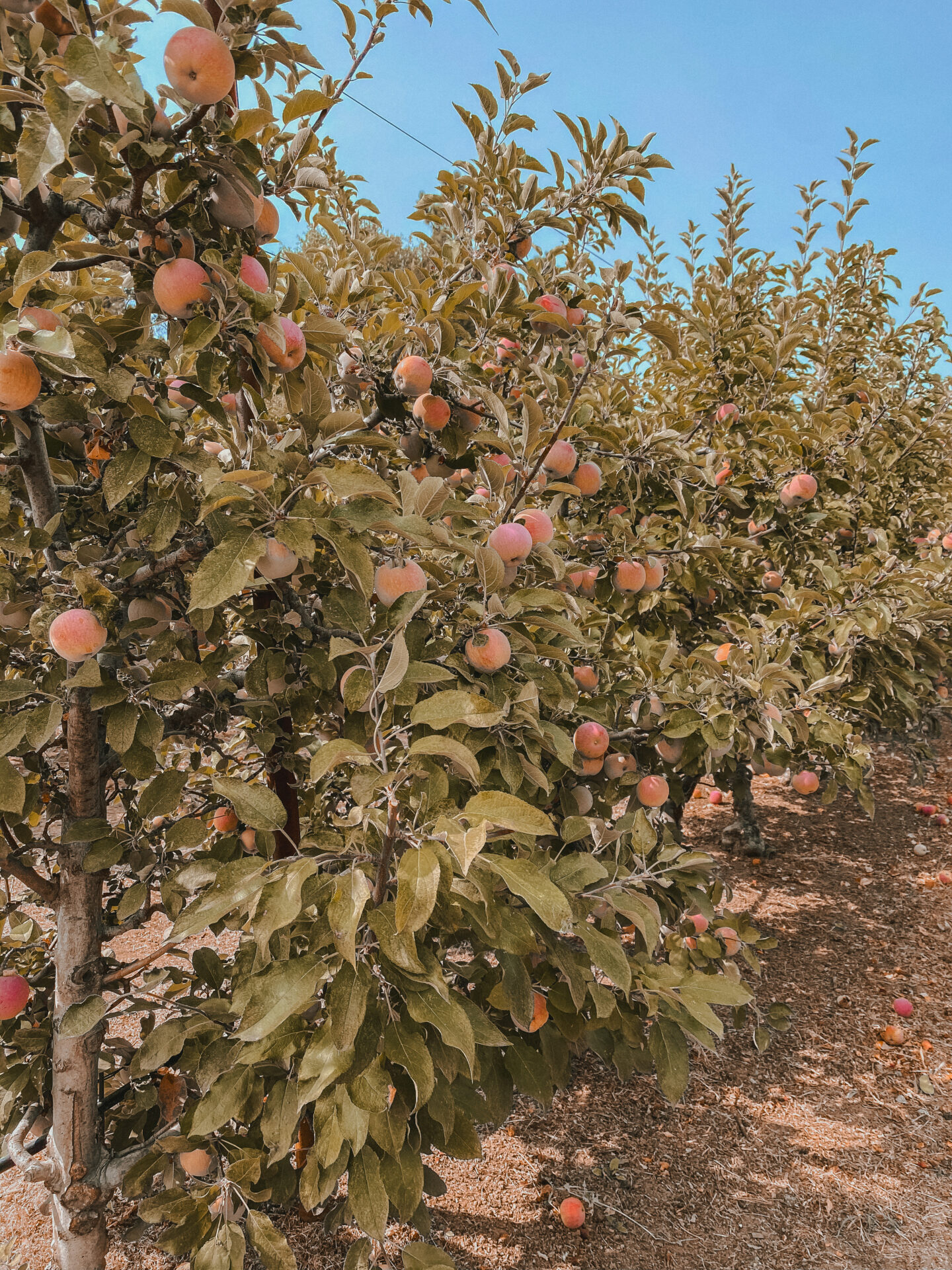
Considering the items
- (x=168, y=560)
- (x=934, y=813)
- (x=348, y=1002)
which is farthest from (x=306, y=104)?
(x=934, y=813)

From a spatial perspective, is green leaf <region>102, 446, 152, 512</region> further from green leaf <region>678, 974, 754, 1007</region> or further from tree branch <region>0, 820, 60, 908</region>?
green leaf <region>678, 974, 754, 1007</region>

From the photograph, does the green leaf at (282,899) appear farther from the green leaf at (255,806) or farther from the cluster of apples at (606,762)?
the cluster of apples at (606,762)

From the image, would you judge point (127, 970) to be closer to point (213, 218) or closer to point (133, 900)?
point (133, 900)

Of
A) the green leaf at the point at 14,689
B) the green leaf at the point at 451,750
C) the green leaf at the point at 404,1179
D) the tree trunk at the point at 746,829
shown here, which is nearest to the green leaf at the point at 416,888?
the green leaf at the point at 451,750

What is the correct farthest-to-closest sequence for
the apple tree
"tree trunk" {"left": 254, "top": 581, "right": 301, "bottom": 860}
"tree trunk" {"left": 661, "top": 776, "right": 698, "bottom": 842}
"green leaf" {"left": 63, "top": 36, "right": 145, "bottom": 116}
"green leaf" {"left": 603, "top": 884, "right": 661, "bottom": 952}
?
"tree trunk" {"left": 661, "top": 776, "right": 698, "bottom": 842} → "tree trunk" {"left": 254, "top": 581, "right": 301, "bottom": 860} → "green leaf" {"left": 603, "top": 884, "right": 661, "bottom": 952} → the apple tree → "green leaf" {"left": 63, "top": 36, "right": 145, "bottom": 116}

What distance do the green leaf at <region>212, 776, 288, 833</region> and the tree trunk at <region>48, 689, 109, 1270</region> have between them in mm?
486

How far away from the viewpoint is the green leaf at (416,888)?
0.81 m

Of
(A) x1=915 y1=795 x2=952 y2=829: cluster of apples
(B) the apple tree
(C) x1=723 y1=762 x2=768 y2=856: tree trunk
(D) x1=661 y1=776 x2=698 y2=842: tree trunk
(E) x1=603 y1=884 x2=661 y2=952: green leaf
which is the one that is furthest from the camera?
(A) x1=915 y1=795 x2=952 y2=829: cluster of apples

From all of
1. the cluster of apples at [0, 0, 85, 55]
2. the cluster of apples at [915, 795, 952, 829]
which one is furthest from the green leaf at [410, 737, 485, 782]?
the cluster of apples at [915, 795, 952, 829]

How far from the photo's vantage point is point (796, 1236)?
2314 mm

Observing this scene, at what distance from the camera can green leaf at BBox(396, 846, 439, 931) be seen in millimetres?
813

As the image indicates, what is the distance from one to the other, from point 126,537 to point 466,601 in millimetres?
745

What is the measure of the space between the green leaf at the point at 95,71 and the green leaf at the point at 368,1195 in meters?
1.43

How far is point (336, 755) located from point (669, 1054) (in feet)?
3.38
